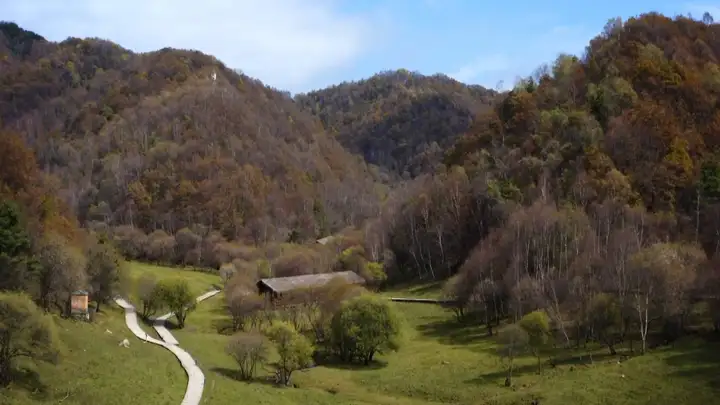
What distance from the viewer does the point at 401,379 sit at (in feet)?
140

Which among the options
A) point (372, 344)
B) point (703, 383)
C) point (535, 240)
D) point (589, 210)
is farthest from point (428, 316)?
point (703, 383)

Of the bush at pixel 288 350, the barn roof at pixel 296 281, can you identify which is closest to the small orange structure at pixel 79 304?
the bush at pixel 288 350

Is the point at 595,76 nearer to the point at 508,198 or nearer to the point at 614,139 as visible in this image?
the point at 614,139

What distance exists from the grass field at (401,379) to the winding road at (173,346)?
51 cm

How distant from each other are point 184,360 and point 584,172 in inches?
2245

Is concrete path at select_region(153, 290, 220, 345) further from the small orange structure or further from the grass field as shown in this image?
the small orange structure

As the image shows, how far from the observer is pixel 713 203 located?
66.2 m

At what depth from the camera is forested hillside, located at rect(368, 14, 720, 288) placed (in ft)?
212

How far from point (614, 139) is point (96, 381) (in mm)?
72123

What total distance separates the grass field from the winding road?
20.1 inches

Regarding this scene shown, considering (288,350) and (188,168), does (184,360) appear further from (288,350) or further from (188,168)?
(188,168)

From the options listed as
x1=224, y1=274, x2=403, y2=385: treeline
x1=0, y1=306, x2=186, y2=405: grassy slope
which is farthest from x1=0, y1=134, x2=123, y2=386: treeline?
x1=224, y1=274, x2=403, y2=385: treeline

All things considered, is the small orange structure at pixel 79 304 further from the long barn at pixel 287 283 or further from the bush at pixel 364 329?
the long barn at pixel 287 283

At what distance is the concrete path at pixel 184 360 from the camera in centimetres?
3291
